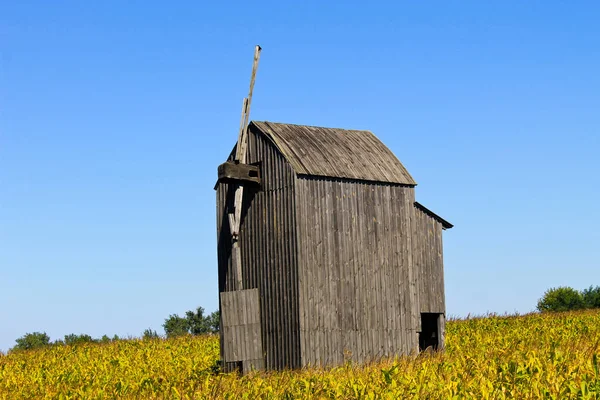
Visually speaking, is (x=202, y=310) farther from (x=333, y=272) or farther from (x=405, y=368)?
(x=405, y=368)

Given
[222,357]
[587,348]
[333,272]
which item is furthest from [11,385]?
[587,348]

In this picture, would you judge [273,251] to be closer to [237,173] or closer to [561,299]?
[237,173]

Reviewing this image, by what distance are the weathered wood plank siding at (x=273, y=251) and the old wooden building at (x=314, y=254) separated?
27mm

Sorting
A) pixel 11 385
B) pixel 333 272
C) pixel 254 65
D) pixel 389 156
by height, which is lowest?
pixel 11 385

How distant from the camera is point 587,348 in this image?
65.9 feet

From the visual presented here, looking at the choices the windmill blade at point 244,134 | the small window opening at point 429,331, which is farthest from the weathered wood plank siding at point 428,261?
the windmill blade at point 244,134

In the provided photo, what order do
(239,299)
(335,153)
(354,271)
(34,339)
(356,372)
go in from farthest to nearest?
(34,339) < (335,153) < (239,299) < (354,271) < (356,372)

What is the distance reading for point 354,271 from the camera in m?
23.7

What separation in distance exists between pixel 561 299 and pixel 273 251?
1836 inches

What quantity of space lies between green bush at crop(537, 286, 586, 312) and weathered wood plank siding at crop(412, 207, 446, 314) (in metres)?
39.4

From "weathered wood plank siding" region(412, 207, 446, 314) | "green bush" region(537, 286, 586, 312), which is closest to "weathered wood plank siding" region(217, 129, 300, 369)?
"weathered wood plank siding" region(412, 207, 446, 314)

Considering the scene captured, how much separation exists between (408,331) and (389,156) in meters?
5.22

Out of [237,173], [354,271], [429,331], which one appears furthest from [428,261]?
[237,173]

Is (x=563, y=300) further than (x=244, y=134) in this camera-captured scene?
Yes
